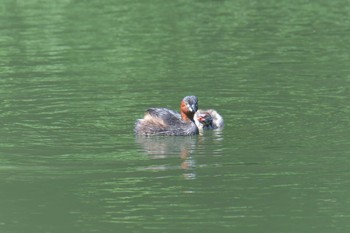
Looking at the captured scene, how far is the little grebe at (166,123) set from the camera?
16.8 meters

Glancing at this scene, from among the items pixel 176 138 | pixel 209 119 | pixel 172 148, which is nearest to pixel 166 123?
pixel 176 138

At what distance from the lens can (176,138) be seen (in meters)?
16.8

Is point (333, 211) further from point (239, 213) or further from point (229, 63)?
point (229, 63)

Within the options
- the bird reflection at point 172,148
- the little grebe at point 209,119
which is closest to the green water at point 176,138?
the bird reflection at point 172,148

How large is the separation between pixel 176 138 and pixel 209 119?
2.17 ft

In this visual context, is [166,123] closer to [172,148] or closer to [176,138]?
[176,138]

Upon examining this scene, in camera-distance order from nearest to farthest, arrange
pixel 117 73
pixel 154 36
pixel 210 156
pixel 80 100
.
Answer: pixel 210 156 < pixel 80 100 < pixel 117 73 < pixel 154 36

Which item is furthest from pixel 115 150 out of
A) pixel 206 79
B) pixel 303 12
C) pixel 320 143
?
pixel 303 12

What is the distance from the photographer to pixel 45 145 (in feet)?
52.4

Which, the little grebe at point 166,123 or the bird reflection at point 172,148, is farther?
the little grebe at point 166,123

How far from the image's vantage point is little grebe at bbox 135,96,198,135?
16.8 m

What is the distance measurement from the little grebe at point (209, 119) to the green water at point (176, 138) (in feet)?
1.15

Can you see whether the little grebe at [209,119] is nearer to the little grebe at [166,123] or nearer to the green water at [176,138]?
the little grebe at [166,123]

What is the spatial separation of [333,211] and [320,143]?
301 cm
